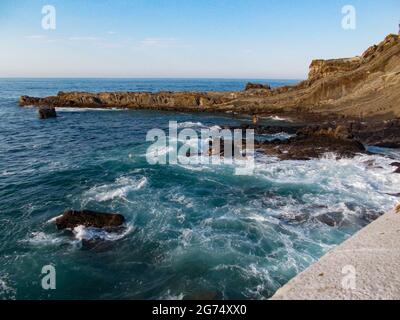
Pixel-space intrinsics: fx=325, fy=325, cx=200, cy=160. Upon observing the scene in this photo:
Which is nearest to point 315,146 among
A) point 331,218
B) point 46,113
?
point 331,218

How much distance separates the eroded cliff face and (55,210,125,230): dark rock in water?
32915 millimetres

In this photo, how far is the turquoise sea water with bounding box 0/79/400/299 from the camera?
11109mm

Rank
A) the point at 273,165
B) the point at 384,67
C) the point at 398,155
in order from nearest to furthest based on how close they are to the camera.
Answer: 1. the point at 273,165
2. the point at 398,155
3. the point at 384,67

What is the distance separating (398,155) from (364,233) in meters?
17.8

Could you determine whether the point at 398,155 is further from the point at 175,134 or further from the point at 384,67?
the point at 384,67

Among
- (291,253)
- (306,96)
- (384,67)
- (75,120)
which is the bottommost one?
(291,253)

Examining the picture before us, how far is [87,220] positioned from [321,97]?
4267 centimetres

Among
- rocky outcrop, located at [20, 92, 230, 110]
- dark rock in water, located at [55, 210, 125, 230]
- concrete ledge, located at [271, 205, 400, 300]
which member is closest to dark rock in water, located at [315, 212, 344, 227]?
concrete ledge, located at [271, 205, 400, 300]

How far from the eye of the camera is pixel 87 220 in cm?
1448

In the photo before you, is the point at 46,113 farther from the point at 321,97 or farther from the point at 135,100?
the point at 321,97

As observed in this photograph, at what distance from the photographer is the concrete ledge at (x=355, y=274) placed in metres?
7.29

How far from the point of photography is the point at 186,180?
2091 centimetres

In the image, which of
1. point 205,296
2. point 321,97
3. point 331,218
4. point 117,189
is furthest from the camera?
point 321,97
